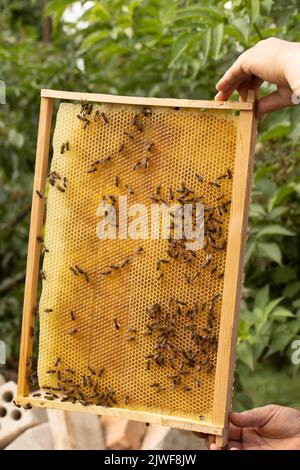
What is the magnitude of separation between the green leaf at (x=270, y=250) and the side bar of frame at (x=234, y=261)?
1.86 metres

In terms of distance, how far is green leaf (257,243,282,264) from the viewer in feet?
16.1

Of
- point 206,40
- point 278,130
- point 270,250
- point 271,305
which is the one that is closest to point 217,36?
point 206,40

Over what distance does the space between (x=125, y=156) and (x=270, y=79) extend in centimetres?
73

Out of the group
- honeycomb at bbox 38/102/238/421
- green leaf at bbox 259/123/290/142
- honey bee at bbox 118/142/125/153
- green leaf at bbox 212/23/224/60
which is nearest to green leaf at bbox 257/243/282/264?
green leaf at bbox 259/123/290/142

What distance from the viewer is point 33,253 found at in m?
3.39

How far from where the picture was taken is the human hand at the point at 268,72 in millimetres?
2809

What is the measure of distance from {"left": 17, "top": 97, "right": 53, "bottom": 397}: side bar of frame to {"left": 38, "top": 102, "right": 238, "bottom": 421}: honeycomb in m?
0.05

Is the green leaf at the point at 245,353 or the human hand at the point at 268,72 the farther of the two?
the green leaf at the point at 245,353

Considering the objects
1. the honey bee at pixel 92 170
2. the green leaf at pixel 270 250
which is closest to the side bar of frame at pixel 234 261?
the honey bee at pixel 92 170

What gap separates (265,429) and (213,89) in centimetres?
300

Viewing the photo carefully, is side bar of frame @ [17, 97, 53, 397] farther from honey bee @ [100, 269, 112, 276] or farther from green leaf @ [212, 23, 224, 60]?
green leaf @ [212, 23, 224, 60]

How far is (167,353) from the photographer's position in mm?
3203

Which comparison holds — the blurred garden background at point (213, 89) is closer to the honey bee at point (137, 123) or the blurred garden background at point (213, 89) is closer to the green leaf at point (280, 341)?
the green leaf at point (280, 341)

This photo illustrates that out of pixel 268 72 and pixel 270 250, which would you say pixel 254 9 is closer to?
pixel 268 72
